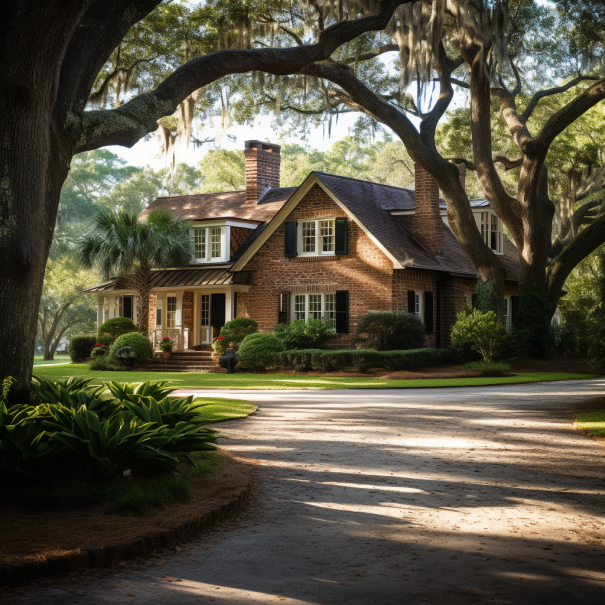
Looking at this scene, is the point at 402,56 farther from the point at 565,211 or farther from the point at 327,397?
the point at 565,211

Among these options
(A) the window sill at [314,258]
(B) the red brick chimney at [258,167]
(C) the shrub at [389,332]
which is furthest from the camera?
(B) the red brick chimney at [258,167]

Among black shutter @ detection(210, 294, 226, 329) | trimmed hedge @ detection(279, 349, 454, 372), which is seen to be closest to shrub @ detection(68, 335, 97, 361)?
black shutter @ detection(210, 294, 226, 329)

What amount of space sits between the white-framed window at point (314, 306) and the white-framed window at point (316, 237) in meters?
1.59

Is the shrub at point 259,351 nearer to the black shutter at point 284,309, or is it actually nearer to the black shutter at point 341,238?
the black shutter at point 284,309

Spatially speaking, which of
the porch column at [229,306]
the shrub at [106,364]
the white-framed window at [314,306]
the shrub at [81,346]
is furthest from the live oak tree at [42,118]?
the shrub at [81,346]

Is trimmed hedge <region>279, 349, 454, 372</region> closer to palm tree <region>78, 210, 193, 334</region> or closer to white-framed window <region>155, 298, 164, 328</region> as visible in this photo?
palm tree <region>78, 210, 193, 334</region>

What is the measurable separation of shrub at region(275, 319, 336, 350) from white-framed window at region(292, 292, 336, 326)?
994mm

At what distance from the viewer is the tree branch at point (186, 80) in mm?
8891

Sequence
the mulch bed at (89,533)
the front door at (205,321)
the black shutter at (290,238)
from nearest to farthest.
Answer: the mulch bed at (89,533), the black shutter at (290,238), the front door at (205,321)

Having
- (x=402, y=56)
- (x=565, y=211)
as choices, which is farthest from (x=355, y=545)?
Result: (x=565, y=211)

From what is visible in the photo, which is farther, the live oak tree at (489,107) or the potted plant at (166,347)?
the potted plant at (166,347)

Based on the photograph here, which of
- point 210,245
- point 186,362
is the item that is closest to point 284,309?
point 186,362

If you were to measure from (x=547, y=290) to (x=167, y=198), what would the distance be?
61.8 ft

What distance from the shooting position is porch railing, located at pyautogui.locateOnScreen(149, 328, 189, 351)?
32.4 m
